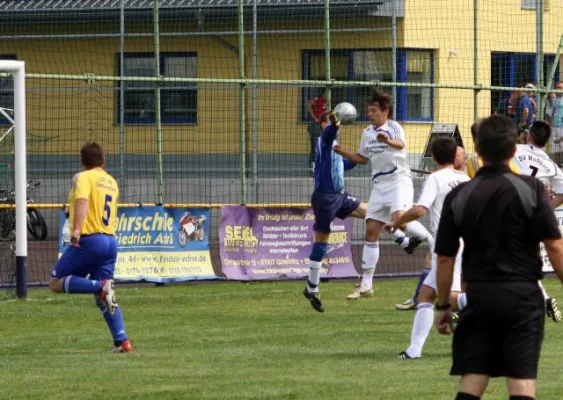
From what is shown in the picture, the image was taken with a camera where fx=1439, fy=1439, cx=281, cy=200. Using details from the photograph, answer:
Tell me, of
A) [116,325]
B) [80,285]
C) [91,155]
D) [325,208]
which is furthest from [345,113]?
[116,325]

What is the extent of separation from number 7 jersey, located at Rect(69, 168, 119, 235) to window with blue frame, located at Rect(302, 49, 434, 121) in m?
9.33

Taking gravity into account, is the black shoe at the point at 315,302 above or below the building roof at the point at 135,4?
below

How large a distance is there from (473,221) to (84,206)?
597 cm

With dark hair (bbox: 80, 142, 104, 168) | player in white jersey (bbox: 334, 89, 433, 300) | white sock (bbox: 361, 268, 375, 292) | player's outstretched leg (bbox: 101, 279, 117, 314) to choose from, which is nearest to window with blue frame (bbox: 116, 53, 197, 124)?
player in white jersey (bbox: 334, 89, 433, 300)

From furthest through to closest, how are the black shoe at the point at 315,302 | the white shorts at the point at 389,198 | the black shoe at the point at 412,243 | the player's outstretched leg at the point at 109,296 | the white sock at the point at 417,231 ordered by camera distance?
the black shoe at the point at 412,243
the white sock at the point at 417,231
the white shorts at the point at 389,198
the black shoe at the point at 315,302
the player's outstretched leg at the point at 109,296

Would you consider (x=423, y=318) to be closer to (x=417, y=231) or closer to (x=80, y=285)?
(x=80, y=285)

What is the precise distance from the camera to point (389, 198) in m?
16.4

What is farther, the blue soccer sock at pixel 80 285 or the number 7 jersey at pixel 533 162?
the number 7 jersey at pixel 533 162

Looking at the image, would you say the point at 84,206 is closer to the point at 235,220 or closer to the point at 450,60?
the point at 235,220

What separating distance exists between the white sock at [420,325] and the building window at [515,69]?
1083 cm

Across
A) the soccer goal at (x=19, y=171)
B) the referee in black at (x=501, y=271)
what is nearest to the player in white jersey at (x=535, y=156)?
the soccer goal at (x=19, y=171)

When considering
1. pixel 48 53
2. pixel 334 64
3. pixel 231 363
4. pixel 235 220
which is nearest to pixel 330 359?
pixel 231 363

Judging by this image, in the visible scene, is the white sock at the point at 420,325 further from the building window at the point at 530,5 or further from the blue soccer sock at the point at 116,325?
the building window at the point at 530,5

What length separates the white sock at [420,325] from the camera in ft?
36.6
